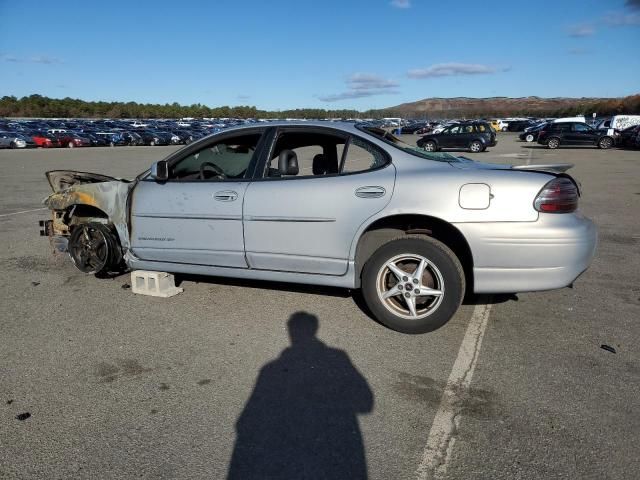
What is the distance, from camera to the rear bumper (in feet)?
11.2

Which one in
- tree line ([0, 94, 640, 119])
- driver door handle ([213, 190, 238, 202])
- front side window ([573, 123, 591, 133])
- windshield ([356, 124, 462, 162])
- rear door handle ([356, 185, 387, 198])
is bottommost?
driver door handle ([213, 190, 238, 202])

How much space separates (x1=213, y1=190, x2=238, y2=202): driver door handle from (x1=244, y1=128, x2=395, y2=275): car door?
0.40 ft

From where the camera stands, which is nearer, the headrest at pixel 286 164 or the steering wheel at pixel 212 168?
the headrest at pixel 286 164

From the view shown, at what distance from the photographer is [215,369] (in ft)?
10.9

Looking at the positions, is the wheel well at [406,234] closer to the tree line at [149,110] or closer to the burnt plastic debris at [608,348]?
the burnt plastic debris at [608,348]

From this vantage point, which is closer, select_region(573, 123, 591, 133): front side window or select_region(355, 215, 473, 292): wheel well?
select_region(355, 215, 473, 292): wheel well

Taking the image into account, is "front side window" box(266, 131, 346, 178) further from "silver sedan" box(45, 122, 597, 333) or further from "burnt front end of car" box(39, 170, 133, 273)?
"burnt front end of car" box(39, 170, 133, 273)

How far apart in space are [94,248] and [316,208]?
2.63m

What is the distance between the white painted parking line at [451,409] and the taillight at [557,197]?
112cm

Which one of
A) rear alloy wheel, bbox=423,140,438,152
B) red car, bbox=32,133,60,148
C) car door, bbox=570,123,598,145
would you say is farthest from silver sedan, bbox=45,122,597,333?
red car, bbox=32,133,60,148

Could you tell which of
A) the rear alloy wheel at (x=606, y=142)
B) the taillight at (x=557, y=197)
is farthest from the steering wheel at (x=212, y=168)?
the rear alloy wheel at (x=606, y=142)

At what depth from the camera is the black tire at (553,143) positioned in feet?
98.1

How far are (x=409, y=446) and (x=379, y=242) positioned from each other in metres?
1.80

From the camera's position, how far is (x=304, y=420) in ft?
9.00
